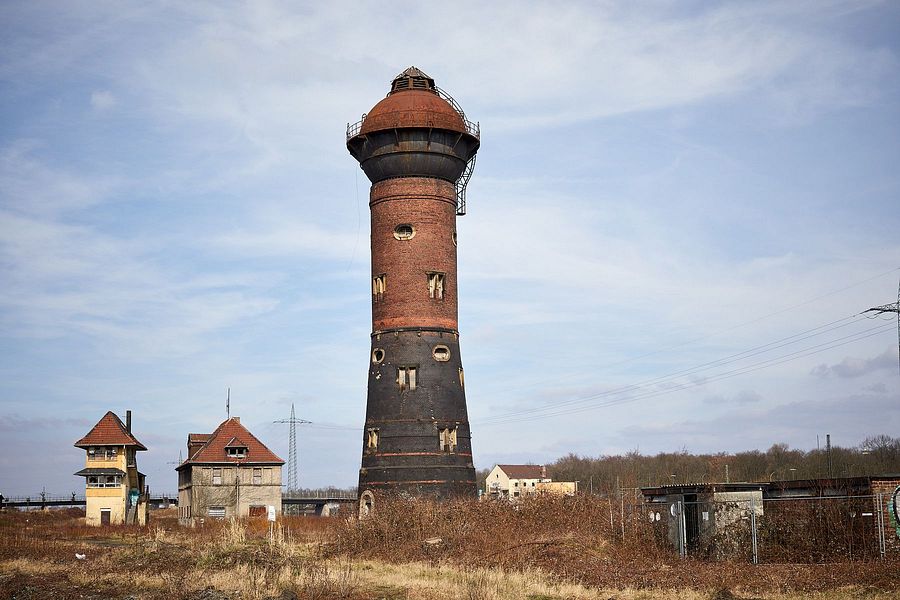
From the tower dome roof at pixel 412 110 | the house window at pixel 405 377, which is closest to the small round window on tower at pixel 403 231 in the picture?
the tower dome roof at pixel 412 110

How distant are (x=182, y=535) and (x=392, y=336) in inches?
421

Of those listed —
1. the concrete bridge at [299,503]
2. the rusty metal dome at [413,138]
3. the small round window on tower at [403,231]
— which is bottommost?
the concrete bridge at [299,503]

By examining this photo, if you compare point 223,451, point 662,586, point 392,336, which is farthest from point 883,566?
point 223,451

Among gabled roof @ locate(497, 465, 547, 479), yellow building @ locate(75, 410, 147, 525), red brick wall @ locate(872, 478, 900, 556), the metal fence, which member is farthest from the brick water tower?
gabled roof @ locate(497, 465, 547, 479)

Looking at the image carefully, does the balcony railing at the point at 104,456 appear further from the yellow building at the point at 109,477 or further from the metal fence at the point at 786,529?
the metal fence at the point at 786,529

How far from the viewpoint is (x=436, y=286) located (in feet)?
122

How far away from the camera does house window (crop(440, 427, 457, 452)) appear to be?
3600cm

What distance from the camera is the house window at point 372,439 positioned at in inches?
1435

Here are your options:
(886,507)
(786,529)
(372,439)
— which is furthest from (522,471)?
(886,507)

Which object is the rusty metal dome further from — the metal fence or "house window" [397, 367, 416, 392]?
the metal fence

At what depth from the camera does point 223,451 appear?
55312 mm

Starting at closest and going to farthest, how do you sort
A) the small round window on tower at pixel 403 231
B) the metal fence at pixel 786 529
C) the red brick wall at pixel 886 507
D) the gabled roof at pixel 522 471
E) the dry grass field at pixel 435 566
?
1. the dry grass field at pixel 435 566
2. the red brick wall at pixel 886 507
3. the metal fence at pixel 786 529
4. the small round window on tower at pixel 403 231
5. the gabled roof at pixel 522 471

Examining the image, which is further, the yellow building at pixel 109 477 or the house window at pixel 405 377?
the yellow building at pixel 109 477

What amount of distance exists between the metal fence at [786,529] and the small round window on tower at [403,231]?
16.1 meters
